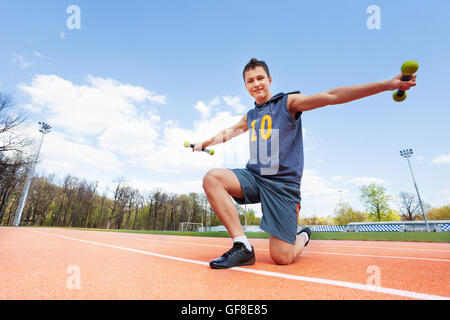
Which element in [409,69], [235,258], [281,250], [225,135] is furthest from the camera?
[225,135]

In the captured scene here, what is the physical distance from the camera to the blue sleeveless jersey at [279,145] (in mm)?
2674

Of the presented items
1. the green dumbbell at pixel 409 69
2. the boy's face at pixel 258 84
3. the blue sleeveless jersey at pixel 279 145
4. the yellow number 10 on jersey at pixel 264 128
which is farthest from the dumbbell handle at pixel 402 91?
the boy's face at pixel 258 84

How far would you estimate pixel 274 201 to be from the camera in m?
2.58

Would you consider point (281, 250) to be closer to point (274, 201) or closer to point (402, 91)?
point (274, 201)

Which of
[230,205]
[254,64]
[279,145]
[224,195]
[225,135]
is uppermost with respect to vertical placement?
[254,64]

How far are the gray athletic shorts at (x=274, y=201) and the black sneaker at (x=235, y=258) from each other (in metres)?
0.33

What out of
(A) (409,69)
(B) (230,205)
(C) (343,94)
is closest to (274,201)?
(B) (230,205)

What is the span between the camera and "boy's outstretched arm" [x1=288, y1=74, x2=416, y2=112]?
5.94 ft

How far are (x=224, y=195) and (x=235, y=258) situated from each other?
652 mm

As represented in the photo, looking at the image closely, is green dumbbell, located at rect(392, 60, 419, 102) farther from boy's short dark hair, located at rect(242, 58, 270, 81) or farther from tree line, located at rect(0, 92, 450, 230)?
tree line, located at rect(0, 92, 450, 230)
